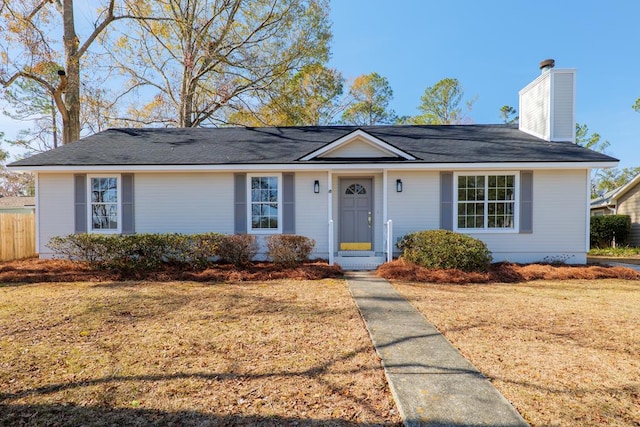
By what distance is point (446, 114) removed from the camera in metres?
29.7

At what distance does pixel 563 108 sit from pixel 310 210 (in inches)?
351

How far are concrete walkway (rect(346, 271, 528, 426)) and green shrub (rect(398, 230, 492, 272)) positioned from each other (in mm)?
3296

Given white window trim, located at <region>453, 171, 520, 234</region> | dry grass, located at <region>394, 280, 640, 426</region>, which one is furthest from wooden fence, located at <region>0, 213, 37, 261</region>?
white window trim, located at <region>453, 171, 520, 234</region>

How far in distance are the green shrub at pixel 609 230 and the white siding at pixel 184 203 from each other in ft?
58.3

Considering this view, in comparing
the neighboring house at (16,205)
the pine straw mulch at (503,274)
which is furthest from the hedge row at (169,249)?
the neighboring house at (16,205)

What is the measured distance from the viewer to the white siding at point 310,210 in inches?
380

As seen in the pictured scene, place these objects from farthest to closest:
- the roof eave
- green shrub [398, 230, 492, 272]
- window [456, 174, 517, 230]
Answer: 1. window [456, 174, 517, 230]
2. the roof eave
3. green shrub [398, 230, 492, 272]

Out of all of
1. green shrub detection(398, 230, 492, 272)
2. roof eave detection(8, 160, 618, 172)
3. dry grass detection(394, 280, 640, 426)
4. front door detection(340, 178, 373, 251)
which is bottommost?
dry grass detection(394, 280, 640, 426)

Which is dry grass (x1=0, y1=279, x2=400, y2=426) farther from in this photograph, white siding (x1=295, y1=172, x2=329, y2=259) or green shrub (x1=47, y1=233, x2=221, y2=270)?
white siding (x1=295, y1=172, x2=329, y2=259)

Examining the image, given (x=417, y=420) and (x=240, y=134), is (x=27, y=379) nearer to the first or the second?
(x=417, y=420)

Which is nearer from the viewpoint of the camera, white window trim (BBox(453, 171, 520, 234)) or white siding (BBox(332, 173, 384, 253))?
white window trim (BBox(453, 171, 520, 234))

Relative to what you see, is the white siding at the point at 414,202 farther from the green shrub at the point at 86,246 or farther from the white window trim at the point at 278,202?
the green shrub at the point at 86,246

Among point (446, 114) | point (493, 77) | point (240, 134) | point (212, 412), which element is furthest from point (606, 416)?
point (446, 114)

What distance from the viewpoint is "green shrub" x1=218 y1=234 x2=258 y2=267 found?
8.58 m
